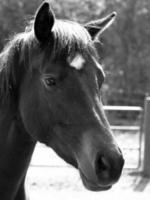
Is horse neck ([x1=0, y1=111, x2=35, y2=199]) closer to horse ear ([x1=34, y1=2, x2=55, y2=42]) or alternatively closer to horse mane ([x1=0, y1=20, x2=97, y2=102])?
horse mane ([x1=0, y1=20, x2=97, y2=102])

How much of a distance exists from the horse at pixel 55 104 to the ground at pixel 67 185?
2442mm

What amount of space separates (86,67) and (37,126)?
16.3 inches

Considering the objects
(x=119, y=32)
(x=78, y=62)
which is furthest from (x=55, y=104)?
(x=119, y=32)

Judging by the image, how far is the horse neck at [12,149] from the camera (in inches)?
86.6

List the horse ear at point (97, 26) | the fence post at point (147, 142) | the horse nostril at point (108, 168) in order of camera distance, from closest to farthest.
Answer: the horse nostril at point (108, 168), the horse ear at point (97, 26), the fence post at point (147, 142)

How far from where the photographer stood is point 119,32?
1688 centimetres

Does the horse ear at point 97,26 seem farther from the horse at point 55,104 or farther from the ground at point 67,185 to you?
the ground at point 67,185

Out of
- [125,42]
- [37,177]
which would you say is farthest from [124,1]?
[37,177]

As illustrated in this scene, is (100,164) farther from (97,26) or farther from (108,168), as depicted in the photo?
(97,26)

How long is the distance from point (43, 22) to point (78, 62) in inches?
11.5

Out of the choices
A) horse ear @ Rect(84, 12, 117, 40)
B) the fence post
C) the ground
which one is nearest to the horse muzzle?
horse ear @ Rect(84, 12, 117, 40)

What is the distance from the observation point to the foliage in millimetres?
16266

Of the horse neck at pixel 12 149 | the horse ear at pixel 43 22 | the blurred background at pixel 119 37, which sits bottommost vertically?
the blurred background at pixel 119 37

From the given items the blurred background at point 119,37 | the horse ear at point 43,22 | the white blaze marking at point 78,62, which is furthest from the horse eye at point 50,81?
the blurred background at point 119,37
